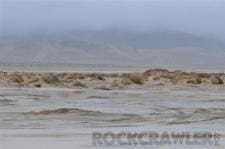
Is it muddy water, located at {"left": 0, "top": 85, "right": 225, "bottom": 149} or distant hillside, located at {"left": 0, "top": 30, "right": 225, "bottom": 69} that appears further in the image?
distant hillside, located at {"left": 0, "top": 30, "right": 225, "bottom": 69}

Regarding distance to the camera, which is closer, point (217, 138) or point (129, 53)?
point (217, 138)

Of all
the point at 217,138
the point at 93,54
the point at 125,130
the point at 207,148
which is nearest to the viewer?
the point at 207,148

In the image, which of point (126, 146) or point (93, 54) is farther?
point (93, 54)

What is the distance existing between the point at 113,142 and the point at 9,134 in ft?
7.23

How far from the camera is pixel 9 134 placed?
38.4 ft

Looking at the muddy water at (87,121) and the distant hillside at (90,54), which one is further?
the distant hillside at (90,54)

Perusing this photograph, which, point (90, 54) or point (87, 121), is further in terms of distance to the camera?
point (90, 54)

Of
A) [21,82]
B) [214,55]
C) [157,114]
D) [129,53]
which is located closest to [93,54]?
[129,53]

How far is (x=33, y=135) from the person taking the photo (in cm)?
1162

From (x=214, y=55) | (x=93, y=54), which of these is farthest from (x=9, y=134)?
(x=214, y=55)

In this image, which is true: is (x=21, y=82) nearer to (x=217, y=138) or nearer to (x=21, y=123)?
(x=21, y=123)

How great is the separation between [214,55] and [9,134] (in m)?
157

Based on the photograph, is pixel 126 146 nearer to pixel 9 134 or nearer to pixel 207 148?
pixel 207 148

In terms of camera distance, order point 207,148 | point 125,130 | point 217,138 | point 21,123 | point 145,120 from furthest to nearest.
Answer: point 145,120, point 21,123, point 125,130, point 217,138, point 207,148
